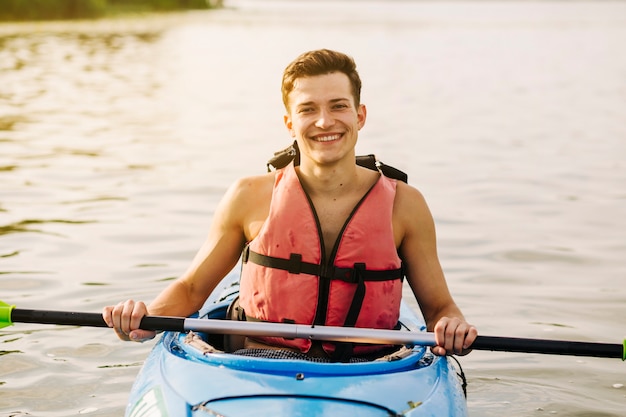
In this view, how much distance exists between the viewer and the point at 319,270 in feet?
12.0

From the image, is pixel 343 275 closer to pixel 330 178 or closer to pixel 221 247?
pixel 330 178

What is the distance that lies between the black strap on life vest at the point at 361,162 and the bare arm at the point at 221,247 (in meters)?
0.16

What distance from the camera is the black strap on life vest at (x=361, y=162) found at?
3996 millimetres

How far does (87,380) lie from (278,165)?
4.79 feet

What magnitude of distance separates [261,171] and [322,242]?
656 cm

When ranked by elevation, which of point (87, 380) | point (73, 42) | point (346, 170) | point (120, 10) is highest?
point (120, 10)

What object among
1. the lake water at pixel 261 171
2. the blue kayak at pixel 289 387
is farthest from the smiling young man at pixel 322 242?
the lake water at pixel 261 171

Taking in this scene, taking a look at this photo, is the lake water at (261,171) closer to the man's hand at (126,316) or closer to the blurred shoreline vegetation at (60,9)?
the man's hand at (126,316)

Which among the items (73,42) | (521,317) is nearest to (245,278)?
(521,317)

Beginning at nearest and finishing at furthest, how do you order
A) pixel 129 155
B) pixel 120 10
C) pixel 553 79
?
pixel 129 155 → pixel 553 79 → pixel 120 10

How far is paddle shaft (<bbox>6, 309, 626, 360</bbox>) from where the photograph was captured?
11.4 ft

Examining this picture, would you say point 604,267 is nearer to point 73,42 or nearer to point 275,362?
point 275,362

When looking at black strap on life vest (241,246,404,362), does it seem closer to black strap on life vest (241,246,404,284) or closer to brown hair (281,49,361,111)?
black strap on life vest (241,246,404,284)

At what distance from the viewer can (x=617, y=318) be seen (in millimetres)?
5746
